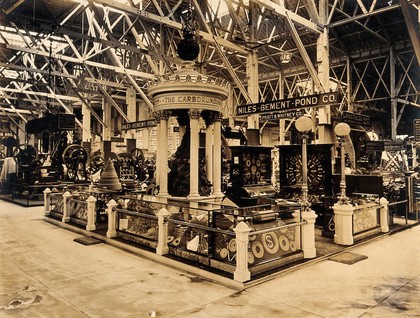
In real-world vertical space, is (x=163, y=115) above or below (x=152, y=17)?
below

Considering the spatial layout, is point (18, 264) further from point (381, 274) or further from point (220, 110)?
point (381, 274)

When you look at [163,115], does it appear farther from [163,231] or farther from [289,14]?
[289,14]

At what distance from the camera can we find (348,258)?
7203 mm

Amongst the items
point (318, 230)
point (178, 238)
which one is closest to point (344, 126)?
point (318, 230)

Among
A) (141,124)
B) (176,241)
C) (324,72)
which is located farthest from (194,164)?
(141,124)

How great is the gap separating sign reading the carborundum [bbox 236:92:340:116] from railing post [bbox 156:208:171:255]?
6.19 m

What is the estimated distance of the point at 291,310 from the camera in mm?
4586

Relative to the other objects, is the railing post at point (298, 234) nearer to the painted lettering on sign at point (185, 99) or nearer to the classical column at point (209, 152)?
the classical column at point (209, 152)

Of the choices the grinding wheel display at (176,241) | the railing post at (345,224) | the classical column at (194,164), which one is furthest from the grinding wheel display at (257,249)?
the classical column at (194,164)

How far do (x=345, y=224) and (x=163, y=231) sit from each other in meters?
4.50

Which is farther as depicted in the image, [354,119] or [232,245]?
[354,119]

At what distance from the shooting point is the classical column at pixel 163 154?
31.9 ft

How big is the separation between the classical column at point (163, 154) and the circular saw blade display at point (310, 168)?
4.61 meters

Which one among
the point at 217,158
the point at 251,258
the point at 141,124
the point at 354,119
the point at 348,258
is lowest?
the point at 348,258
